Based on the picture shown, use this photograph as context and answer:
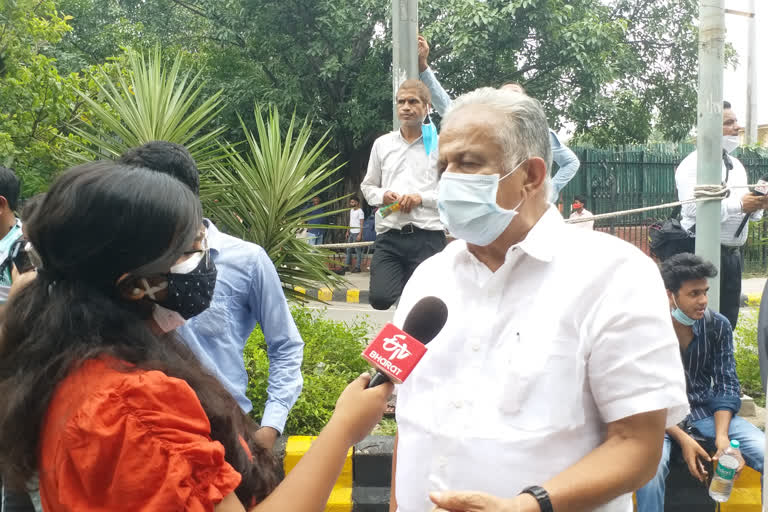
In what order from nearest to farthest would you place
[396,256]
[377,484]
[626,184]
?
[377,484] < [396,256] < [626,184]

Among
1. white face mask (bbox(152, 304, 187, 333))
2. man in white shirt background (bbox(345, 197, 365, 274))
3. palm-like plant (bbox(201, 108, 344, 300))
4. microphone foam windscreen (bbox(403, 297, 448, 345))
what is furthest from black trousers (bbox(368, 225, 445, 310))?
man in white shirt background (bbox(345, 197, 365, 274))

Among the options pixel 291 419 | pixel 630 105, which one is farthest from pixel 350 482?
pixel 630 105

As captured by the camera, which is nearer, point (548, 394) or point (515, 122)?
point (548, 394)

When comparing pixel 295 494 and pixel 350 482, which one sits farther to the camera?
pixel 350 482

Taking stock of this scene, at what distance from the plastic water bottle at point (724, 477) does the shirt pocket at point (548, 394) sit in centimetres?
258

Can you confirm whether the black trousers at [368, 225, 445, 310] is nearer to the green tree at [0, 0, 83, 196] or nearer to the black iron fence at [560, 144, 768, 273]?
the green tree at [0, 0, 83, 196]

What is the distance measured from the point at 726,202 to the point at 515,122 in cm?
397

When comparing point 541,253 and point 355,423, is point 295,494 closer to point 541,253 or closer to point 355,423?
point 355,423

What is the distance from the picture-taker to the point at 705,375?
14.1ft

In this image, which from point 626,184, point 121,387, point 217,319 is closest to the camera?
point 121,387

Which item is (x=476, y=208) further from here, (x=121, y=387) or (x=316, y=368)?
(x=316, y=368)

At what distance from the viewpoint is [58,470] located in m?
1.44

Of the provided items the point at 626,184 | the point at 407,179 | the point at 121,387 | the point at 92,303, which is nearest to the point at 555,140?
the point at 407,179

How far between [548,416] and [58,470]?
1014 millimetres
